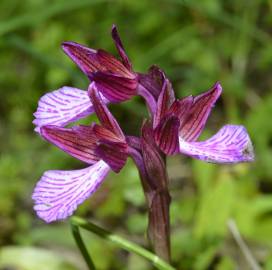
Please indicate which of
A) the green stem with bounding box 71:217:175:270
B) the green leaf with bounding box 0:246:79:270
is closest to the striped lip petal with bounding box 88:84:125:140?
the green stem with bounding box 71:217:175:270

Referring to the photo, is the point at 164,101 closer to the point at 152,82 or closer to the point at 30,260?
the point at 152,82

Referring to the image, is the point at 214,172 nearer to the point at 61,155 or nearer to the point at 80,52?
the point at 61,155

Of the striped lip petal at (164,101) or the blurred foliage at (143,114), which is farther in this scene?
the blurred foliage at (143,114)

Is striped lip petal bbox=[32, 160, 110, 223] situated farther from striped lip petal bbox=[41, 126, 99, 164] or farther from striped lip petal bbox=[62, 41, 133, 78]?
striped lip petal bbox=[62, 41, 133, 78]

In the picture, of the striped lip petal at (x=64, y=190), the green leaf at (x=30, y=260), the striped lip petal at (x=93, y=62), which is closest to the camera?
the striped lip petal at (x=64, y=190)

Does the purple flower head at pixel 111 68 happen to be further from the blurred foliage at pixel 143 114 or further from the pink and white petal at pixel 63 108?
the blurred foliage at pixel 143 114

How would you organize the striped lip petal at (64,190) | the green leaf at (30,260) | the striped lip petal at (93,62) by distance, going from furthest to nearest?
the green leaf at (30,260) → the striped lip petal at (93,62) → the striped lip petal at (64,190)

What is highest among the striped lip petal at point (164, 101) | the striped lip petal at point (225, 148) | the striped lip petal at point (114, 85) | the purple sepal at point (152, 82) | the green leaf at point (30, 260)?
the striped lip petal at point (114, 85)

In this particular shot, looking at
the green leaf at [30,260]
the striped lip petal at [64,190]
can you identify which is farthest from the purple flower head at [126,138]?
the green leaf at [30,260]
